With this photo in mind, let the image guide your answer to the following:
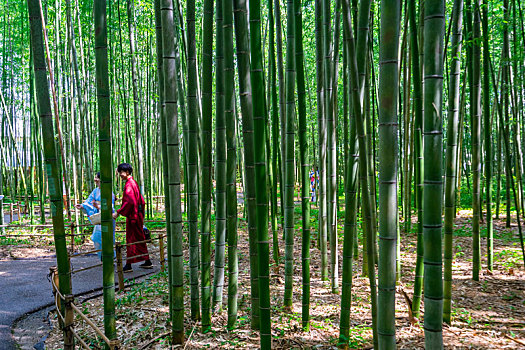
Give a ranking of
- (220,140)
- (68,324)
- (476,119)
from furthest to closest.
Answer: (476,119), (220,140), (68,324)

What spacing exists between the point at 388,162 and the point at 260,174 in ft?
2.26

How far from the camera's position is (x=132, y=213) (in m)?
4.66

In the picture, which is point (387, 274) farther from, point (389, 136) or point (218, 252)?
point (218, 252)

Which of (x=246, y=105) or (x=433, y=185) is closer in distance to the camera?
(x=433, y=185)

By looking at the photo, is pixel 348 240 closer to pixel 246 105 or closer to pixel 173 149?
pixel 246 105

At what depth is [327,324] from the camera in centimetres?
281

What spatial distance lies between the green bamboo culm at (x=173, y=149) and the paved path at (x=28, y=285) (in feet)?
4.51

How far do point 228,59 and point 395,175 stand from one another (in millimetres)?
1265

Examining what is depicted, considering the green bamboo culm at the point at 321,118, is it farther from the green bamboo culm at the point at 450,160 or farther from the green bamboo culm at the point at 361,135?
the green bamboo culm at the point at 361,135

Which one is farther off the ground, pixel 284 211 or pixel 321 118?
pixel 321 118

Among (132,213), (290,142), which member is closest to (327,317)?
(290,142)

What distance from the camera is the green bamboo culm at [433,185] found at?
1.28 meters

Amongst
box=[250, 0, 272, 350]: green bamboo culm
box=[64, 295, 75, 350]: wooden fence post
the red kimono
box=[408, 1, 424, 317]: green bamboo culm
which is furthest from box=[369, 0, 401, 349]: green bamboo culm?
the red kimono

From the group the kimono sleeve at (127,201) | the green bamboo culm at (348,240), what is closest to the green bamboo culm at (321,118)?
the green bamboo culm at (348,240)
